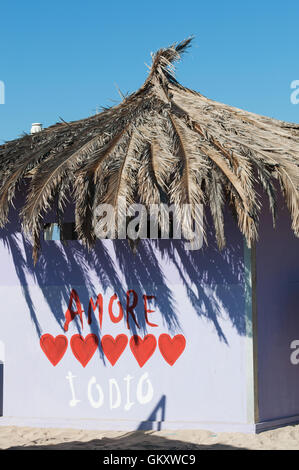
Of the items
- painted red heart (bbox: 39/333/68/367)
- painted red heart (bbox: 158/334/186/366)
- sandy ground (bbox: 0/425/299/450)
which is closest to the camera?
sandy ground (bbox: 0/425/299/450)

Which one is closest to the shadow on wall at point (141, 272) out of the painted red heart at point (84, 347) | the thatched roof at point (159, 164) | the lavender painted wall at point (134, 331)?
the lavender painted wall at point (134, 331)

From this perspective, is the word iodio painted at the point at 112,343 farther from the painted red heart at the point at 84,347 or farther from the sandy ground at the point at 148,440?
the sandy ground at the point at 148,440

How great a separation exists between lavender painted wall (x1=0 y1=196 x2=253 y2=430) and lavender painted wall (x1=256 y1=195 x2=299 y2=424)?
26 cm

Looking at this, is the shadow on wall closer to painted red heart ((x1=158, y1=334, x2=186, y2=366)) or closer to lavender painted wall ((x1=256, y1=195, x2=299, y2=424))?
painted red heart ((x1=158, y1=334, x2=186, y2=366))

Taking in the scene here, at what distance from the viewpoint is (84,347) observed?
29.2ft

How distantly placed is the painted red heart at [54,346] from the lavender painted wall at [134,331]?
7cm

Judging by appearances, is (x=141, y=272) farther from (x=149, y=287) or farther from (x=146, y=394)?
(x=146, y=394)

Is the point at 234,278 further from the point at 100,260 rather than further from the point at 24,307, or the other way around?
the point at 24,307

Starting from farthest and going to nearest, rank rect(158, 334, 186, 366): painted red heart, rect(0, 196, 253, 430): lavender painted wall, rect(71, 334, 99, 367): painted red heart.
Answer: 1. rect(71, 334, 99, 367): painted red heart
2. rect(158, 334, 186, 366): painted red heart
3. rect(0, 196, 253, 430): lavender painted wall

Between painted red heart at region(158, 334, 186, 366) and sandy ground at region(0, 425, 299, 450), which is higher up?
painted red heart at region(158, 334, 186, 366)

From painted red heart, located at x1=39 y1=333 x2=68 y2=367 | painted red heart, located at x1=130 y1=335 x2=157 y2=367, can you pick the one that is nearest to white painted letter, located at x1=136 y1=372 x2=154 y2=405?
painted red heart, located at x1=130 y1=335 x2=157 y2=367

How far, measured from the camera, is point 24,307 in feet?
30.1

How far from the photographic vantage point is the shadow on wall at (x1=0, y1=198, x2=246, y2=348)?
27.9 ft

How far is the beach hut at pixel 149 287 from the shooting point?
26.6 ft
